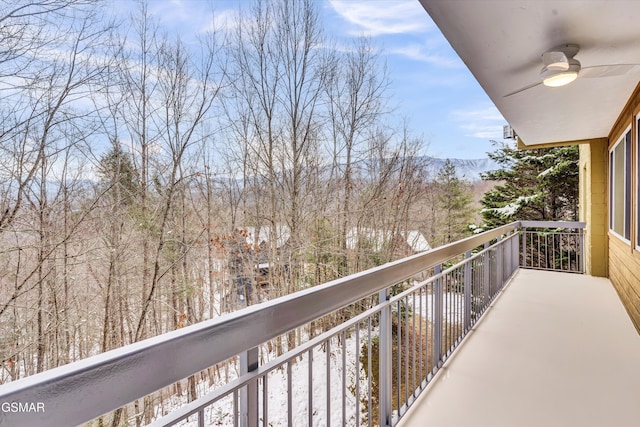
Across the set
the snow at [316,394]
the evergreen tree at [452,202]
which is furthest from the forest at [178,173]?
the snow at [316,394]

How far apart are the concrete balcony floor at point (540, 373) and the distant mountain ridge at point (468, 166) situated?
840 centimetres

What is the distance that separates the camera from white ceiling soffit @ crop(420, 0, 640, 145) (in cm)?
176

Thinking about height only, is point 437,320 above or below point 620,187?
below

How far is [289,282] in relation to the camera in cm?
879

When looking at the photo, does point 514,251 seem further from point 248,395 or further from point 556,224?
point 248,395

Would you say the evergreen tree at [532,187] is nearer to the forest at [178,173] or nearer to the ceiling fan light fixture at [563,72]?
the forest at [178,173]

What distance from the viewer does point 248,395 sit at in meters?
1.00

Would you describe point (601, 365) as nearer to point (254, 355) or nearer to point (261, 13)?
point (254, 355)

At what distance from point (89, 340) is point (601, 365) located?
720cm

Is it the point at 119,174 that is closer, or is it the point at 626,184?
the point at 626,184

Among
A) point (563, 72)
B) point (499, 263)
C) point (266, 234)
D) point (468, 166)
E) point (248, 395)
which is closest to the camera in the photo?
point (248, 395)

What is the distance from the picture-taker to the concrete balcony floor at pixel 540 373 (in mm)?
2037

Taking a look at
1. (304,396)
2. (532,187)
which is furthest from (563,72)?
(532,187)

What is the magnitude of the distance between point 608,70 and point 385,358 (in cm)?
268
